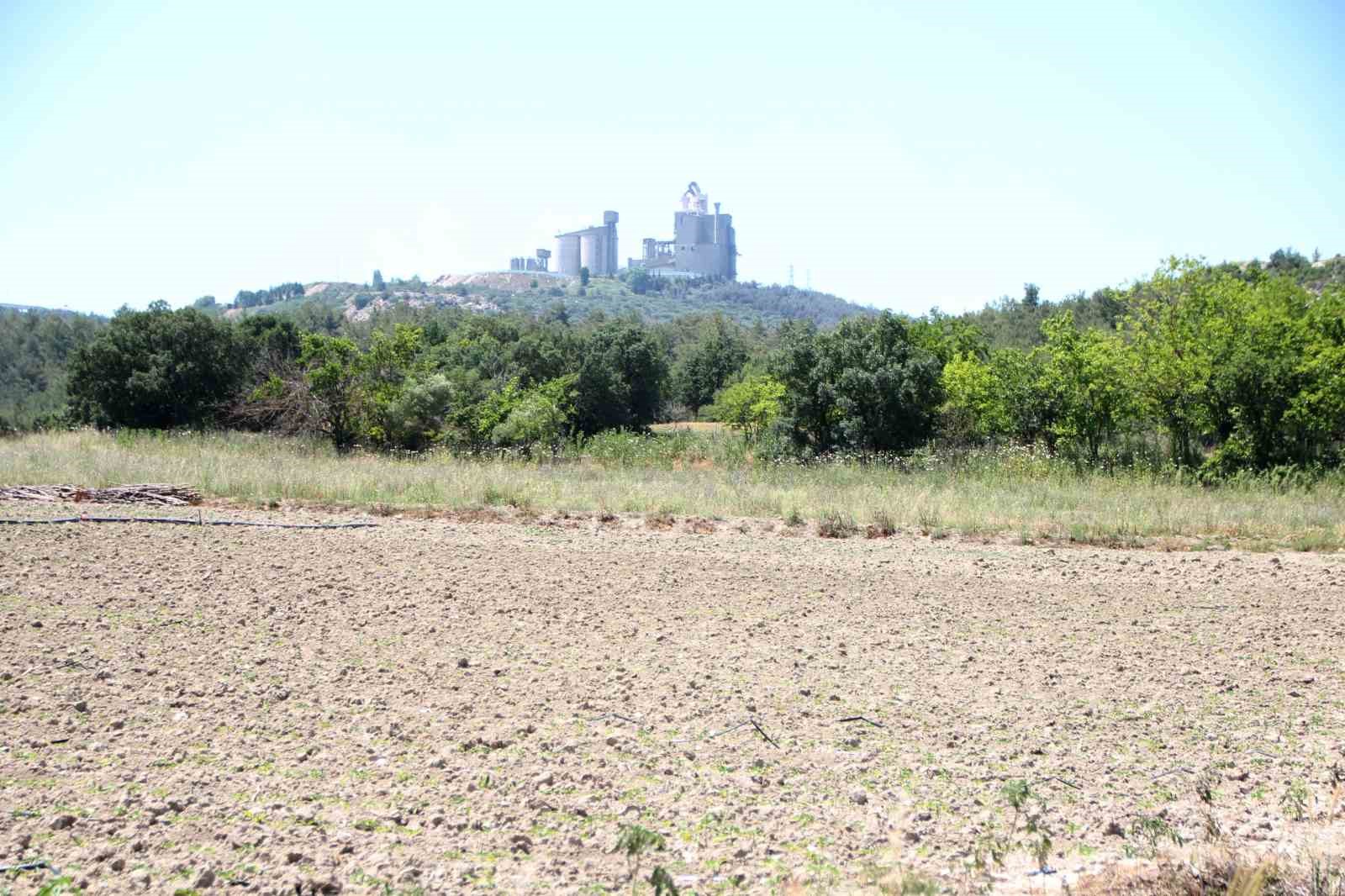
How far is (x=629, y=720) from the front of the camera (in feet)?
17.0

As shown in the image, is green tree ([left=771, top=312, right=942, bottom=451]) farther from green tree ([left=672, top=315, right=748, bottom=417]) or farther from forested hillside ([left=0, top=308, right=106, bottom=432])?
green tree ([left=672, top=315, right=748, bottom=417])

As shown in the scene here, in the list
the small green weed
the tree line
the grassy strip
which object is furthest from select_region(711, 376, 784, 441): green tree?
the small green weed

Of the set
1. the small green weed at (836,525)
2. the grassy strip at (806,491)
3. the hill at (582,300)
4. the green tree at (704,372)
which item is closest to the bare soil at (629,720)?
the small green weed at (836,525)

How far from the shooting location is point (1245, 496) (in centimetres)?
1377

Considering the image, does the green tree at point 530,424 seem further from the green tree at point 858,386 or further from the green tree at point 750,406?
the green tree at point 750,406

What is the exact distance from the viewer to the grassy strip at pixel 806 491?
38.8 ft

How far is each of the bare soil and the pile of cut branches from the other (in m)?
3.67

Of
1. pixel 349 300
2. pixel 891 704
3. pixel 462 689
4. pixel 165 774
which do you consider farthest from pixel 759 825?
pixel 349 300

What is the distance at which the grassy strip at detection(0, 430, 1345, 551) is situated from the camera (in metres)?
11.8

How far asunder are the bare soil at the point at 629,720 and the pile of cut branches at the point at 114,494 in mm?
3668

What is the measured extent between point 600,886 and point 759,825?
812mm

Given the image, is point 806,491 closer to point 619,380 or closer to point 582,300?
point 619,380

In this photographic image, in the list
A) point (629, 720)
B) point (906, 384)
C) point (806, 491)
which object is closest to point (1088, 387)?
point (906, 384)

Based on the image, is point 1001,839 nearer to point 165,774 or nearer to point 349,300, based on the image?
point 165,774
